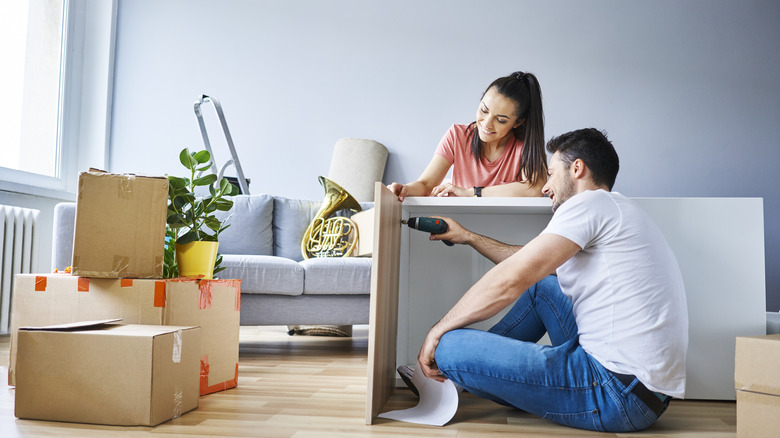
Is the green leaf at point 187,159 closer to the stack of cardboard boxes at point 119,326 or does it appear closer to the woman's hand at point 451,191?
the stack of cardboard boxes at point 119,326

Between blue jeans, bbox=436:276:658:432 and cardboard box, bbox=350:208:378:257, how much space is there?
1521 mm

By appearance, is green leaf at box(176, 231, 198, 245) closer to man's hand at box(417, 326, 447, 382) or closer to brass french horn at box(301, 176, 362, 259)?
man's hand at box(417, 326, 447, 382)

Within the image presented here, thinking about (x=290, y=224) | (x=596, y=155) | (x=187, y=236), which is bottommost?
(x=187, y=236)

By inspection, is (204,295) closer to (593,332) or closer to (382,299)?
(382,299)

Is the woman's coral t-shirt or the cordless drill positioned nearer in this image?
the cordless drill

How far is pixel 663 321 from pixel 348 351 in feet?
5.54

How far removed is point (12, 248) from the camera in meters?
3.13

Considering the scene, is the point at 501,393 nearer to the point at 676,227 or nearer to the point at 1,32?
the point at 676,227

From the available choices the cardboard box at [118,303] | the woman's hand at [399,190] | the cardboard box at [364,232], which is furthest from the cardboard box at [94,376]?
the cardboard box at [364,232]

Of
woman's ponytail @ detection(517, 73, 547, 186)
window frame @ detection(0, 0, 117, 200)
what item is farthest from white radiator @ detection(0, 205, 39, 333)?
woman's ponytail @ detection(517, 73, 547, 186)


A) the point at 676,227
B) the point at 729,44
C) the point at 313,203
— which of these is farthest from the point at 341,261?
the point at 729,44

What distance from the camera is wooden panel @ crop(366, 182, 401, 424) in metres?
1.35

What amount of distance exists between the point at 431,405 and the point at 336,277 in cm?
133

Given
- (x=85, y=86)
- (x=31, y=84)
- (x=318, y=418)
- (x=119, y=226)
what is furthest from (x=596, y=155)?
(x=85, y=86)
